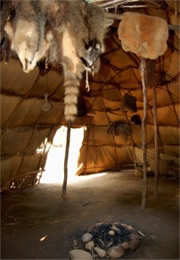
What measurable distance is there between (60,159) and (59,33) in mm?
6935

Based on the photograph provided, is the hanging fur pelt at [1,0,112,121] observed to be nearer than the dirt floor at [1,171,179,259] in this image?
Yes

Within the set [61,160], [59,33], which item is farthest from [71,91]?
[61,160]

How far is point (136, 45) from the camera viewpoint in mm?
2582

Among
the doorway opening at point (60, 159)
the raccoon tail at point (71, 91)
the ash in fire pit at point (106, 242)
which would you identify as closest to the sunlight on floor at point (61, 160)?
the doorway opening at point (60, 159)

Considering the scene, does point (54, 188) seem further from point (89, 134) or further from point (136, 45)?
point (136, 45)

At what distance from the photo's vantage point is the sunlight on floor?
7.25m

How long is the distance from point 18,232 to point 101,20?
2.79 m

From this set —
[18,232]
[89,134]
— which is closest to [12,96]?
[18,232]

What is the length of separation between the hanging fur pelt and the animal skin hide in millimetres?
441

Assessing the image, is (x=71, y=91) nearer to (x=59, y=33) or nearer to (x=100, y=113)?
(x=59, y=33)

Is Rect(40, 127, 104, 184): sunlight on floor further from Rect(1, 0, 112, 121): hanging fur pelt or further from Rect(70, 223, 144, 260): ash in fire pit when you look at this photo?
Rect(1, 0, 112, 121): hanging fur pelt

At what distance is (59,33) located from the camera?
197cm

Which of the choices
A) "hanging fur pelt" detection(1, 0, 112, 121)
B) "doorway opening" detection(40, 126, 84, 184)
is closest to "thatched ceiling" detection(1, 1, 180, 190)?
"doorway opening" detection(40, 126, 84, 184)

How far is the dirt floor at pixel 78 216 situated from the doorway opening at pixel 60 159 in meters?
0.88
